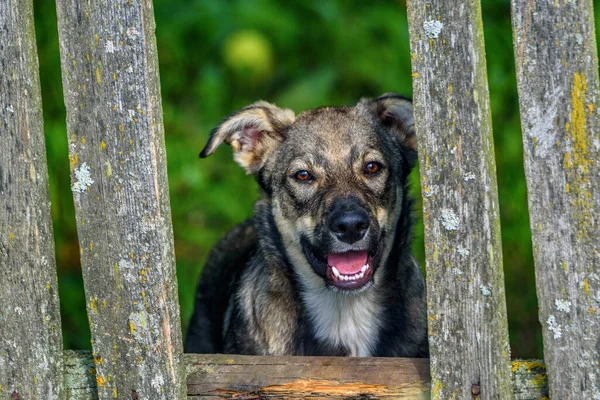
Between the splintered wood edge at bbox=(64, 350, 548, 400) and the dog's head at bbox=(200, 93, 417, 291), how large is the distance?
0.84 m

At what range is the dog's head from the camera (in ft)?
12.6

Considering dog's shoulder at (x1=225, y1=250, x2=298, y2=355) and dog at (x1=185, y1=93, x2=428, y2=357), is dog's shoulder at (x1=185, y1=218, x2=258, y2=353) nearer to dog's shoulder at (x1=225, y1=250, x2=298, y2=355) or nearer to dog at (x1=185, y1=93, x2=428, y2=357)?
dog at (x1=185, y1=93, x2=428, y2=357)

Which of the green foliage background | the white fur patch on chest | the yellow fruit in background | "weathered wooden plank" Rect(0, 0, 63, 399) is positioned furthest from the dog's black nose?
the yellow fruit in background

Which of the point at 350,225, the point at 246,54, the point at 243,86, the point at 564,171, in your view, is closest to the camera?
the point at 564,171

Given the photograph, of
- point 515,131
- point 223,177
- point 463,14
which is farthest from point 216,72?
point 463,14

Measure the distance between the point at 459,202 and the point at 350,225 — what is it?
3.51 feet

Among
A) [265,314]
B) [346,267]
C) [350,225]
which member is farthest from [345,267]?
[265,314]

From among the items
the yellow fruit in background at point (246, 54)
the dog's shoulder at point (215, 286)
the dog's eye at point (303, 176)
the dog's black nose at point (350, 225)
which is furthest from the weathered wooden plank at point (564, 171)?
the yellow fruit in background at point (246, 54)

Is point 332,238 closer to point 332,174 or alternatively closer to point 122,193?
point 332,174

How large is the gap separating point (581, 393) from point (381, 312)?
1439mm

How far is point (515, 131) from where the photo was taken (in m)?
Answer: 5.95

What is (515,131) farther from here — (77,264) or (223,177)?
(77,264)

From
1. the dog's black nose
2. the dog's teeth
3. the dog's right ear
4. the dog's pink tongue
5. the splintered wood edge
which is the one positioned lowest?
the splintered wood edge

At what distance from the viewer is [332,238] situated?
3803 millimetres
